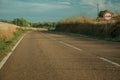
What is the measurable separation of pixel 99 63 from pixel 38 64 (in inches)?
88.9

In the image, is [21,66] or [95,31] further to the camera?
[95,31]

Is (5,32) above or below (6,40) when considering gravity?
above

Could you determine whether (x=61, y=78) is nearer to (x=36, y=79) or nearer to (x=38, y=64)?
(x=36, y=79)

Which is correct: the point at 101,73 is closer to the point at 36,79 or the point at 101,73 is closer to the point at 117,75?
the point at 117,75

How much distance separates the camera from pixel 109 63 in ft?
41.7

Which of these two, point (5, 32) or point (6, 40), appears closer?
point (6, 40)

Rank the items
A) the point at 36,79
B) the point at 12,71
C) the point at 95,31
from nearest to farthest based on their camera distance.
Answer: the point at 36,79, the point at 12,71, the point at 95,31

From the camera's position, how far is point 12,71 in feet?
37.0

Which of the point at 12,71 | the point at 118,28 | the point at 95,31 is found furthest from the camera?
the point at 95,31

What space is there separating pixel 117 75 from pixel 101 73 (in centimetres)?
60

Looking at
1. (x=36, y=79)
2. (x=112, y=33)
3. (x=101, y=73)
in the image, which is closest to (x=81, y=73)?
(x=101, y=73)

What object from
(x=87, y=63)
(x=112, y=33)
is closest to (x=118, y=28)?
(x=112, y=33)

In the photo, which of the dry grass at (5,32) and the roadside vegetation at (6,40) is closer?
the roadside vegetation at (6,40)

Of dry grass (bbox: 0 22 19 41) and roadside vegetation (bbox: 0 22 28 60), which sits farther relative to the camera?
dry grass (bbox: 0 22 19 41)
